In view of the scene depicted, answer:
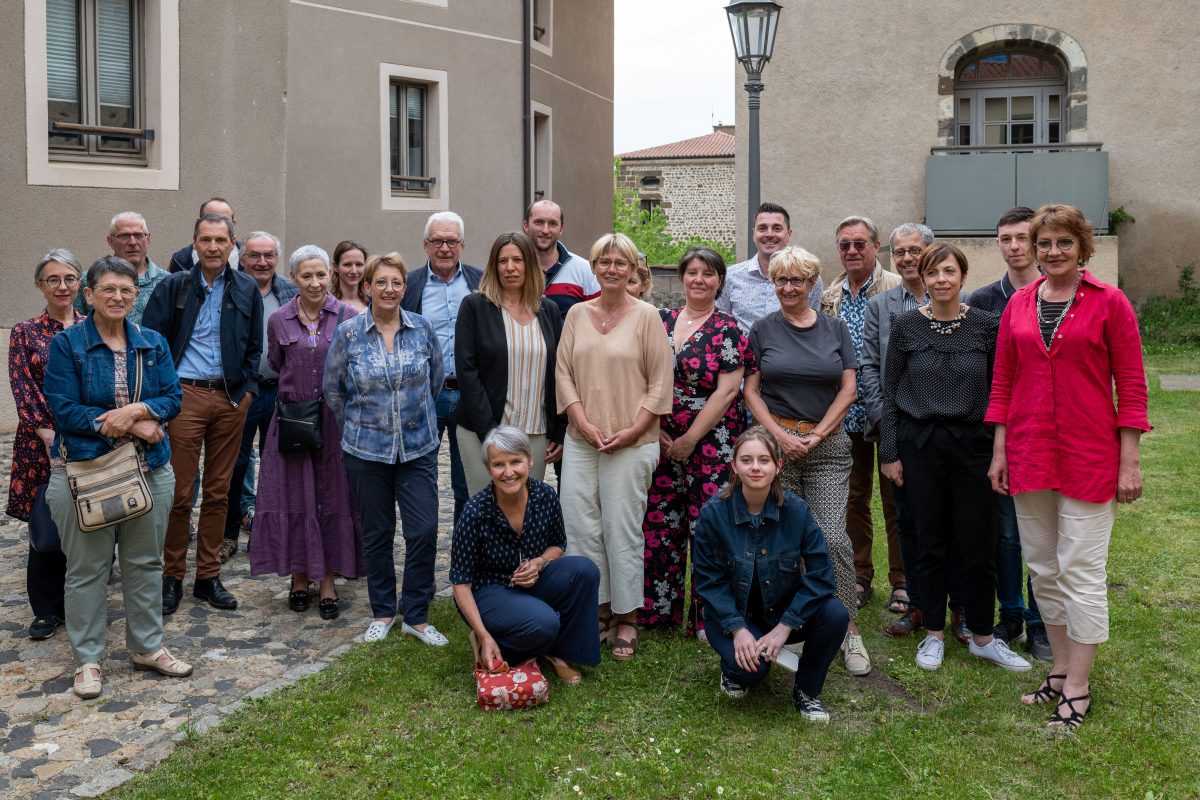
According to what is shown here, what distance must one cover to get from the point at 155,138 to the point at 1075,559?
9.90m

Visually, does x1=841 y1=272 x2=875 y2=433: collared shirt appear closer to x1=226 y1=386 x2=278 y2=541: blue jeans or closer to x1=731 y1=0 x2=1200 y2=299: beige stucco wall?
x1=226 y1=386 x2=278 y2=541: blue jeans

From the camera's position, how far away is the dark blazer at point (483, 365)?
529 centimetres

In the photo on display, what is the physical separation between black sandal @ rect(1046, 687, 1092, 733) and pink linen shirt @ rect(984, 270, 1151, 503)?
31.6 inches

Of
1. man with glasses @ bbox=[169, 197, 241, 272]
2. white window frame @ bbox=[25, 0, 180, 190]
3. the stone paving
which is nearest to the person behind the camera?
the stone paving

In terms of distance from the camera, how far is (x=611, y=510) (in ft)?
17.0

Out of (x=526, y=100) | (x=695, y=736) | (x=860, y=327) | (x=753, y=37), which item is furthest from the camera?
(x=526, y=100)

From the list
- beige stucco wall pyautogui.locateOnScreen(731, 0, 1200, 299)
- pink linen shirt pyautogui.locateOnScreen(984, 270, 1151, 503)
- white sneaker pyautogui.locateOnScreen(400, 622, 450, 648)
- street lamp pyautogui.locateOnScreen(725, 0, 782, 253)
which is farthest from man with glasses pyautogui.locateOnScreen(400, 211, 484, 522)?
beige stucco wall pyautogui.locateOnScreen(731, 0, 1200, 299)

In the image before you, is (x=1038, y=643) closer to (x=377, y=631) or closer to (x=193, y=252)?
(x=377, y=631)

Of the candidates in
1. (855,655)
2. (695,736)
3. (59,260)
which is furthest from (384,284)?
(855,655)

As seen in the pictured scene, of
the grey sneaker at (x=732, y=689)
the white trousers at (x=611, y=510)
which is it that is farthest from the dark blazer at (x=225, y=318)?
the grey sneaker at (x=732, y=689)

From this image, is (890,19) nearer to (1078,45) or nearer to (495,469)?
(1078,45)

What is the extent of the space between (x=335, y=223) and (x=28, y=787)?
12.8 metres

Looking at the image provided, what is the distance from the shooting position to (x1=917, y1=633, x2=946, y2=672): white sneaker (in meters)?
4.98

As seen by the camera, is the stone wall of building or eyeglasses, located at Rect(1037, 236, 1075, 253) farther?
the stone wall of building
